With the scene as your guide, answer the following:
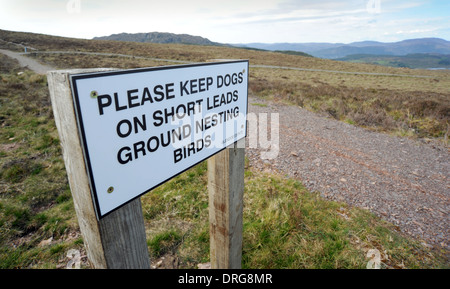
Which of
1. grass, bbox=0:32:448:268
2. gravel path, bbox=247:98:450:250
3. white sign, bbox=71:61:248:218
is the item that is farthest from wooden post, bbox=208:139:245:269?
gravel path, bbox=247:98:450:250

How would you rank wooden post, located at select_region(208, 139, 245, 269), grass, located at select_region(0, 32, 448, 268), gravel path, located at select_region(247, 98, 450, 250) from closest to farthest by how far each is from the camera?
wooden post, located at select_region(208, 139, 245, 269)
grass, located at select_region(0, 32, 448, 268)
gravel path, located at select_region(247, 98, 450, 250)

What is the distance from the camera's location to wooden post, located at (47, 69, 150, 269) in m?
0.91

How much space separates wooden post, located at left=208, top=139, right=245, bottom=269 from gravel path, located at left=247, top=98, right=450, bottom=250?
2550mm

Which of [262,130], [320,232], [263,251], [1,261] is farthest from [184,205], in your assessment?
[262,130]

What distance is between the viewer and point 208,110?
1.57 metres

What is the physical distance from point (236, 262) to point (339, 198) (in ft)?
8.33

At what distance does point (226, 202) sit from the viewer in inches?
73.7

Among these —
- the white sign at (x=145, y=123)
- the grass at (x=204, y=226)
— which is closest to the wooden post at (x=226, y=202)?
the white sign at (x=145, y=123)

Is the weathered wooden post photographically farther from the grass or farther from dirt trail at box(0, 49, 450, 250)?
dirt trail at box(0, 49, 450, 250)

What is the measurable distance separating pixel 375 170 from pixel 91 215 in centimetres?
533

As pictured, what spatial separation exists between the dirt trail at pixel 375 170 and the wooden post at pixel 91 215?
11.8 ft

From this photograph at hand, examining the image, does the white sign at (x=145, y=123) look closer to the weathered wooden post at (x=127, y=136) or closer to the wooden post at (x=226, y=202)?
the weathered wooden post at (x=127, y=136)

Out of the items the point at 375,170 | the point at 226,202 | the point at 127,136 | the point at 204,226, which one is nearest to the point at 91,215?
the point at 127,136
